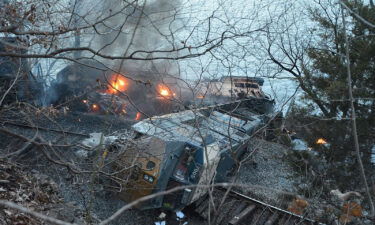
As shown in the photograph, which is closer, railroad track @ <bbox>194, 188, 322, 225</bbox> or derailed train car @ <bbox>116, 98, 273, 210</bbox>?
derailed train car @ <bbox>116, 98, 273, 210</bbox>

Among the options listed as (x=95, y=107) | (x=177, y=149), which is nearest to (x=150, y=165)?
(x=177, y=149)

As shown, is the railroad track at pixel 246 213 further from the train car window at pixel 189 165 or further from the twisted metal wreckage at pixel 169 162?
the train car window at pixel 189 165

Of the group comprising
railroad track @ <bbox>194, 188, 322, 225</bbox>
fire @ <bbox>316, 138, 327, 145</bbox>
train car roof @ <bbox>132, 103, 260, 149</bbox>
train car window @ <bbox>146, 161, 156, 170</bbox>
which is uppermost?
fire @ <bbox>316, 138, 327, 145</bbox>

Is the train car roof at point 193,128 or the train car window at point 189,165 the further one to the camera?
the train car roof at point 193,128

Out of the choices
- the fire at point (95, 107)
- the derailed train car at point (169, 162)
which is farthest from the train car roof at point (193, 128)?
the fire at point (95, 107)

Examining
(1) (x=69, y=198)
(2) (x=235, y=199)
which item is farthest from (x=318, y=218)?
(1) (x=69, y=198)

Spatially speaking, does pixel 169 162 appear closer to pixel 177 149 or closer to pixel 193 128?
pixel 177 149

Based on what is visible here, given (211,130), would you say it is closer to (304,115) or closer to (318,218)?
(304,115)

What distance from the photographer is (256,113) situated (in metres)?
15.3

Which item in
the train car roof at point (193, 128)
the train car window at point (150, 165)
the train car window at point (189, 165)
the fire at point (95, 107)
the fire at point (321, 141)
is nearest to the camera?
the train car window at point (150, 165)

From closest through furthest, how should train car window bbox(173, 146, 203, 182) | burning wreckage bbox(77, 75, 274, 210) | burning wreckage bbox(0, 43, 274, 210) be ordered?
burning wreckage bbox(0, 43, 274, 210), burning wreckage bbox(77, 75, 274, 210), train car window bbox(173, 146, 203, 182)

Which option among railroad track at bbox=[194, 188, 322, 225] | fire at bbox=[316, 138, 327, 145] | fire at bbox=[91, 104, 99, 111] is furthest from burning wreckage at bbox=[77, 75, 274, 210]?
fire at bbox=[91, 104, 99, 111]

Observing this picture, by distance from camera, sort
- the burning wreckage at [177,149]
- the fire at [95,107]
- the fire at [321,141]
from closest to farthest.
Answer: the burning wreckage at [177,149], the fire at [321,141], the fire at [95,107]

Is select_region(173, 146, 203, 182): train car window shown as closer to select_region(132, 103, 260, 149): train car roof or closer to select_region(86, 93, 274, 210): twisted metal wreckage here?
select_region(86, 93, 274, 210): twisted metal wreckage
